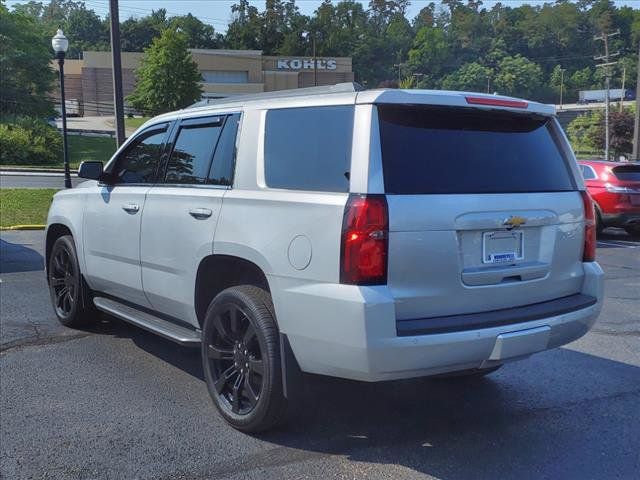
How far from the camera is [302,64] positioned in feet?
319

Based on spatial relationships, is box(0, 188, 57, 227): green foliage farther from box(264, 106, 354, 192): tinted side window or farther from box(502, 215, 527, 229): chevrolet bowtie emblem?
box(502, 215, 527, 229): chevrolet bowtie emblem

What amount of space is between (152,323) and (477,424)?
236 centimetres

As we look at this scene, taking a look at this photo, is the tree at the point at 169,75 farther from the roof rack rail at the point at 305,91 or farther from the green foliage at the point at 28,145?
the roof rack rail at the point at 305,91

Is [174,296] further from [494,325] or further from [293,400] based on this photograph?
[494,325]

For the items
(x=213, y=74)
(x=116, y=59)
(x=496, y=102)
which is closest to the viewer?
(x=496, y=102)

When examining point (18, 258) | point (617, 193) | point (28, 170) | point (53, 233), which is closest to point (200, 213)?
point (53, 233)

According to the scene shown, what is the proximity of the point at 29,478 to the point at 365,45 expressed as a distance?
406 ft

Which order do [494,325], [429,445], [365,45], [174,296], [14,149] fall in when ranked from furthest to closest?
[365,45]
[14,149]
[174,296]
[429,445]
[494,325]

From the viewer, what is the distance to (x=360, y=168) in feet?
11.1

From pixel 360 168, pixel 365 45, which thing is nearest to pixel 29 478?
pixel 360 168

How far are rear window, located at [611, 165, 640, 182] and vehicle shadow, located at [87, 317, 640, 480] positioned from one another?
9.08m

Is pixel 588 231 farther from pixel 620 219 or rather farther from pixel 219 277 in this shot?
pixel 620 219

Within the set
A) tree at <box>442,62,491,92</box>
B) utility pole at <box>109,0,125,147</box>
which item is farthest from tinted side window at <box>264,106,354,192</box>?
tree at <box>442,62,491,92</box>

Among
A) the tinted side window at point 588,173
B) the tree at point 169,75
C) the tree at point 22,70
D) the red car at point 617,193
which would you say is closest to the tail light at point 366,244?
the red car at point 617,193
